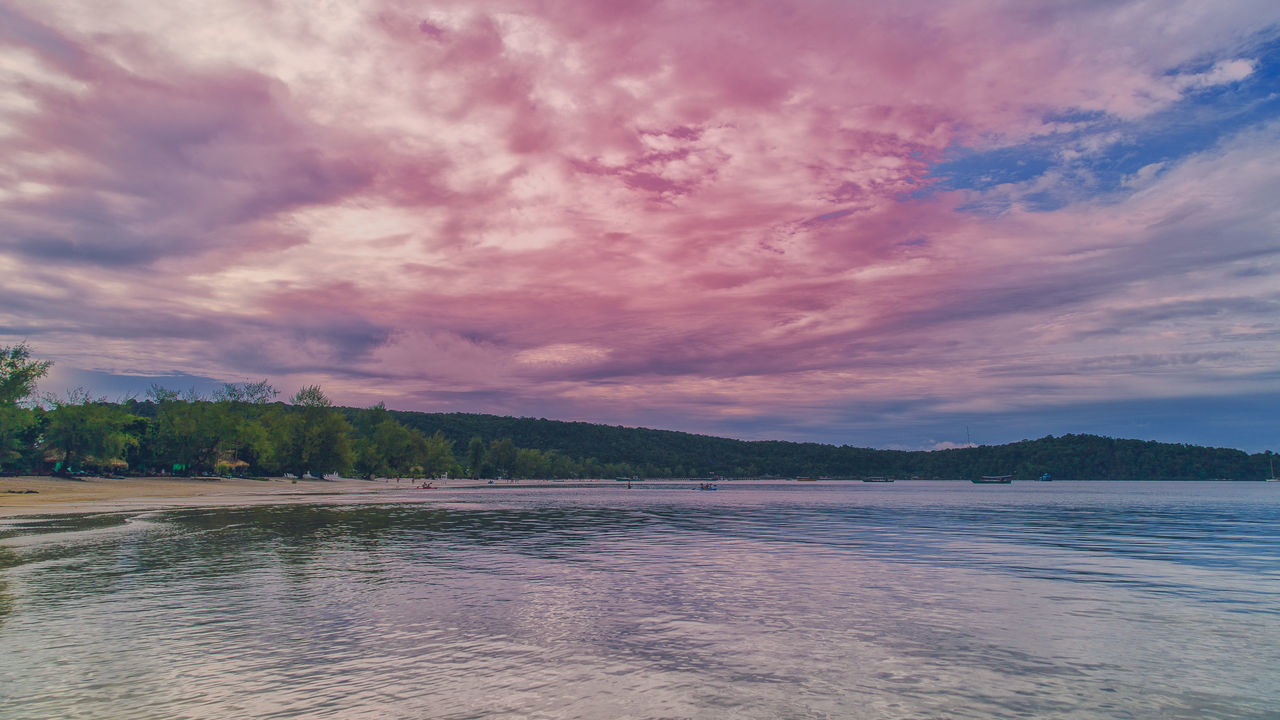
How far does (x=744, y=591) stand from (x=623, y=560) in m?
11.0

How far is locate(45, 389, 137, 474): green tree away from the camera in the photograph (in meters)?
114

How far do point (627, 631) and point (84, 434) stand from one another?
131 meters

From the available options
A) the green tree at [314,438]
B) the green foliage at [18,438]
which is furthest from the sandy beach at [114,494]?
the green tree at [314,438]

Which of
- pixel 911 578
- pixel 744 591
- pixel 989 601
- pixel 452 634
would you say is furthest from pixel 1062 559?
pixel 452 634

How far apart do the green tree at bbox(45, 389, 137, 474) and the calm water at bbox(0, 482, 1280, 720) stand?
91.1 m

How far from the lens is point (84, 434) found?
378 ft

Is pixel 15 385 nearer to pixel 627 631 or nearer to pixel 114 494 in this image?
pixel 114 494

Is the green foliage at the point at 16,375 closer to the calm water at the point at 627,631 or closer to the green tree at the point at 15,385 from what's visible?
the green tree at the point at 15,385

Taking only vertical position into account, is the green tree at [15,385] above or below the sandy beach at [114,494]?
above

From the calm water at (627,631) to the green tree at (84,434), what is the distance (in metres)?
91.1

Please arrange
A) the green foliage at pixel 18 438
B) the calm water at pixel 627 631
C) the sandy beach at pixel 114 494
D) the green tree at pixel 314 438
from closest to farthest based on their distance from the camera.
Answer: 1. the calm water at pixel 627 631
2. the sandy beach at pixel 114 494
3. the green foliage at pixel 18 438
4. the green tree at pixel 314 438

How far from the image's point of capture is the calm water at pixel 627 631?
536 inches

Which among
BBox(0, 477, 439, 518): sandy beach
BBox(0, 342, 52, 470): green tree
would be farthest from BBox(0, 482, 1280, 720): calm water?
BBox(0, 342, 52, 470): green tree

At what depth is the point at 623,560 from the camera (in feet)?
119
